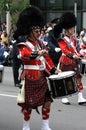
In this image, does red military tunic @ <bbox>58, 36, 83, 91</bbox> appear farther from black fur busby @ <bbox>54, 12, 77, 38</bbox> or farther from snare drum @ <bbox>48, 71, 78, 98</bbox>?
snare drum @ <bbox>48, 71, 78, 98</bbox>

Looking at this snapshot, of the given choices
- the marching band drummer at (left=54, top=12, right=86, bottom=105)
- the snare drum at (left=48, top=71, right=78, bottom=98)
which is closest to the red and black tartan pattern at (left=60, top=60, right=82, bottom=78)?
the marching band drummer at (left=54, top=12, right=86, bottom=105)

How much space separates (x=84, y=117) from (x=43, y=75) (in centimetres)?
195

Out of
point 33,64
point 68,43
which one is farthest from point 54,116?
point 33,64

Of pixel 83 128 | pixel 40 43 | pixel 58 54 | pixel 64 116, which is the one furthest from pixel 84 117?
pixel 58 54

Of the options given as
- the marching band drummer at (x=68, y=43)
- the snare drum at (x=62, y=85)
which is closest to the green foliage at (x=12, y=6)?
the marching band drummer at (x=68, y=43)

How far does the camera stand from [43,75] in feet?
23.0

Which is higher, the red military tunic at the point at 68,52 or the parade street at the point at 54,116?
the red military tunic at the point at 68,52

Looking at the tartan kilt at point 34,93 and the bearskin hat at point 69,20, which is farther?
the bearskin hat at point 69,20

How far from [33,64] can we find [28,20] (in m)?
0.62

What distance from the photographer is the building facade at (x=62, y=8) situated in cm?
3077

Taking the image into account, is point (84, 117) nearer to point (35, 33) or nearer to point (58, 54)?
point (35, 33)

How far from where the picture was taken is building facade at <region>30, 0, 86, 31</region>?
30.8 metres

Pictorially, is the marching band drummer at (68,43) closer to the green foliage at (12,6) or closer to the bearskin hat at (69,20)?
the bearskin hat at (69,20)

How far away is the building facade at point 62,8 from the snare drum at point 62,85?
23287 millimetres
